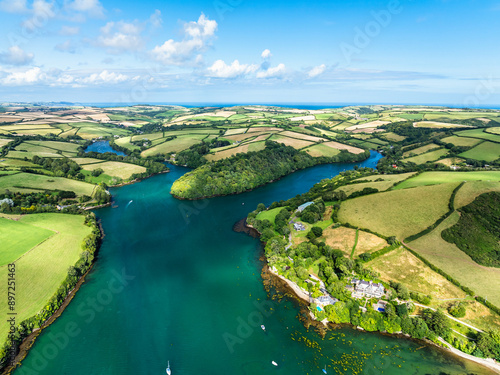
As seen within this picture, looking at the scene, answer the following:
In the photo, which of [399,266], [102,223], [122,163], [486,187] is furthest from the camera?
[122,163]

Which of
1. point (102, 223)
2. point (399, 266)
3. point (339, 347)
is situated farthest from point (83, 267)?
point (399, 266)

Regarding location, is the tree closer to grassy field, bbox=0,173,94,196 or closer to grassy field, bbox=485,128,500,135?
grassy field, bbox=0,173,94,196

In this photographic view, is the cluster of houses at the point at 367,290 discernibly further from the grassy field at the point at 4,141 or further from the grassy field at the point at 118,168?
the grassy field at the point at 4,141

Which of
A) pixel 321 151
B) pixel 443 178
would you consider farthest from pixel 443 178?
pixel 321 151

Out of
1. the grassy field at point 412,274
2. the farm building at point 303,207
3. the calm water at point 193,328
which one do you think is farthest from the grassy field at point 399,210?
the calm water at point 193,328

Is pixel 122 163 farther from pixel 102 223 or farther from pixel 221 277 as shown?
pixel 221 277

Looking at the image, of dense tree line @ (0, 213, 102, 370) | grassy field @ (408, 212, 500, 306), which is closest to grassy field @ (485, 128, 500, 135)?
grassy field @ (408, 212, 500, 306)
